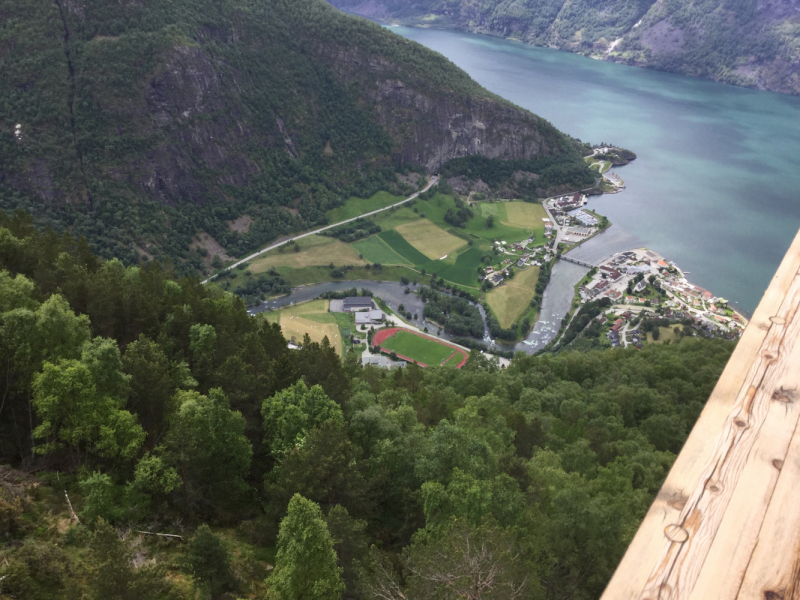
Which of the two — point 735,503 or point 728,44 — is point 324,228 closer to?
A: point 735,503

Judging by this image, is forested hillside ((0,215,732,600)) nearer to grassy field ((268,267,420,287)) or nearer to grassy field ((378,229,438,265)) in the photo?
grassy field ((268,267,420,287))

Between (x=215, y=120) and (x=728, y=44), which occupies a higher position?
(x=728, y=44)

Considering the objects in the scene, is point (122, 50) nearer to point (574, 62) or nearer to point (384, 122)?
point (384, 122)

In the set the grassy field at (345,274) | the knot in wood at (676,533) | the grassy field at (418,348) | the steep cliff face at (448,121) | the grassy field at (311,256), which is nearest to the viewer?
the knot in wood at (676,533)

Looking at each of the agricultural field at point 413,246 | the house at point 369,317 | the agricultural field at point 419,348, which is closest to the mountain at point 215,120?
the agricultural field at point 413,246

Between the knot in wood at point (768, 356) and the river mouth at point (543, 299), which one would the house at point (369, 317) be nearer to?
the river mouth at point (543, 299)

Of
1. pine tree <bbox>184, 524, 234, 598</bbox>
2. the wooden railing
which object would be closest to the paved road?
pine tree <bbox>184, 524, 234, 598</bbox>

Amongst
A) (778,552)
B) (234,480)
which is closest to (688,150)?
(234,480)
